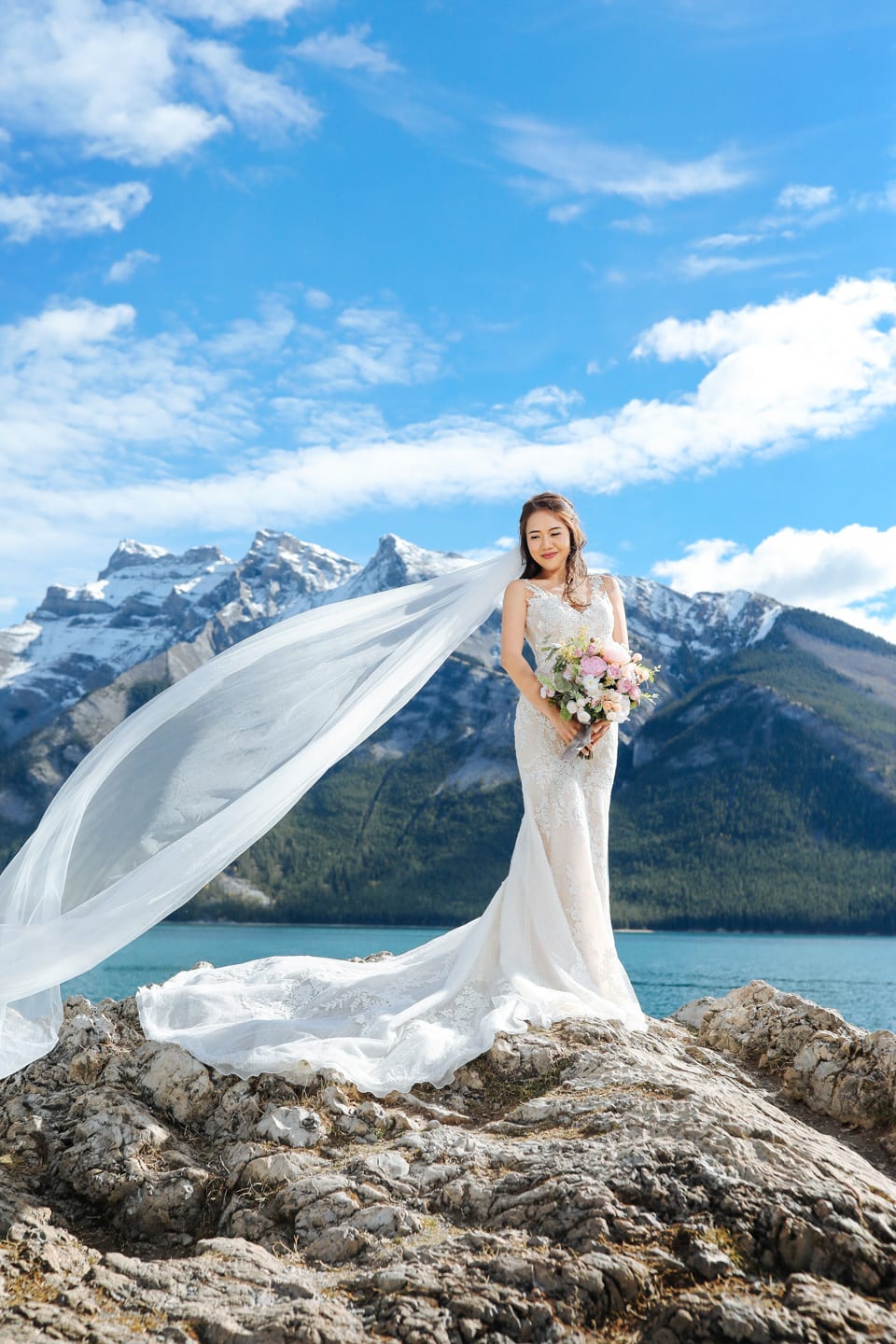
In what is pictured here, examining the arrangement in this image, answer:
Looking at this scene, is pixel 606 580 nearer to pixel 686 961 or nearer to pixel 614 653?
pixel 614 653

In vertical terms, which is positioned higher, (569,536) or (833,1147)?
(569,536)

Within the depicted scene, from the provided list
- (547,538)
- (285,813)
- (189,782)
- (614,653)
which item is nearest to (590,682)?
(614,653)

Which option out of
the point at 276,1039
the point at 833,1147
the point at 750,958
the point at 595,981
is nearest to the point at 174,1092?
the point at 276,1039

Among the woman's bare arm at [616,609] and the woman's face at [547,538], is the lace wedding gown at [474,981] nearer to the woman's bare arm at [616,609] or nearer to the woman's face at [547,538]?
the woman's bare arm at [616,609]

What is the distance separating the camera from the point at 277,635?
7.54 m

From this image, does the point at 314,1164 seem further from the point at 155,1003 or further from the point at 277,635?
the point at 277,635

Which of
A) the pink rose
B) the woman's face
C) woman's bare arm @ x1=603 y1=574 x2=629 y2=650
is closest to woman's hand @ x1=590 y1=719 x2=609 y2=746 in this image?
the pink rose

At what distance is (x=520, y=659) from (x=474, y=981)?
8.16ft

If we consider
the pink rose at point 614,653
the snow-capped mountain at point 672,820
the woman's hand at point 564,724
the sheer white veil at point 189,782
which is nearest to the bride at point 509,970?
the woman's hand at point 564,724

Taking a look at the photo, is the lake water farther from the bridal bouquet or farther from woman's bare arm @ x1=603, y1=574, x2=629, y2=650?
the bridal bouquet

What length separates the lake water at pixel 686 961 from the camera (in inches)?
1892

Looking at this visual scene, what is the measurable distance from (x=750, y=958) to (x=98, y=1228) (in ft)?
292

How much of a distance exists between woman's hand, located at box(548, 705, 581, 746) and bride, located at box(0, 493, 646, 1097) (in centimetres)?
2

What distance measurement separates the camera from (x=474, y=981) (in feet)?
24.2
